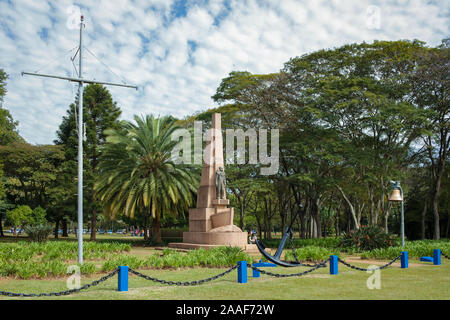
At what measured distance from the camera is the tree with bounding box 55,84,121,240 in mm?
39000

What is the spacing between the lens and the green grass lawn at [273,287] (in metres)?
9.17

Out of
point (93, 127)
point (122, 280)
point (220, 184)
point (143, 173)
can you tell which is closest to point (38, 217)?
point (93, 127)

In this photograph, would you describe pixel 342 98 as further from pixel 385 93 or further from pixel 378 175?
pixel 378 175

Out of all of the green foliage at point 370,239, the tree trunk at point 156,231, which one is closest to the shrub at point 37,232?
the tree trunk at point 156,231

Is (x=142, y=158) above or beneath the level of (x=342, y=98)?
beneath

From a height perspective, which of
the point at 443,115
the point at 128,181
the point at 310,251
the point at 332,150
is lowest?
the point at 310,251

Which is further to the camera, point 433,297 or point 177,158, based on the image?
point 177,158

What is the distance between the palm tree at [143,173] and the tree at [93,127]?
29.1 ft

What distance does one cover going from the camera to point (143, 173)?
3008 cm

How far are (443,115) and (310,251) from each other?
1563cm

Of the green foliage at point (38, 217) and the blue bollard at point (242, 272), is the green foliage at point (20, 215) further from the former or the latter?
the blue bollard at point (242, 272)

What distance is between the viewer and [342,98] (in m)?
26.2

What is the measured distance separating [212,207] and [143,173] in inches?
293
